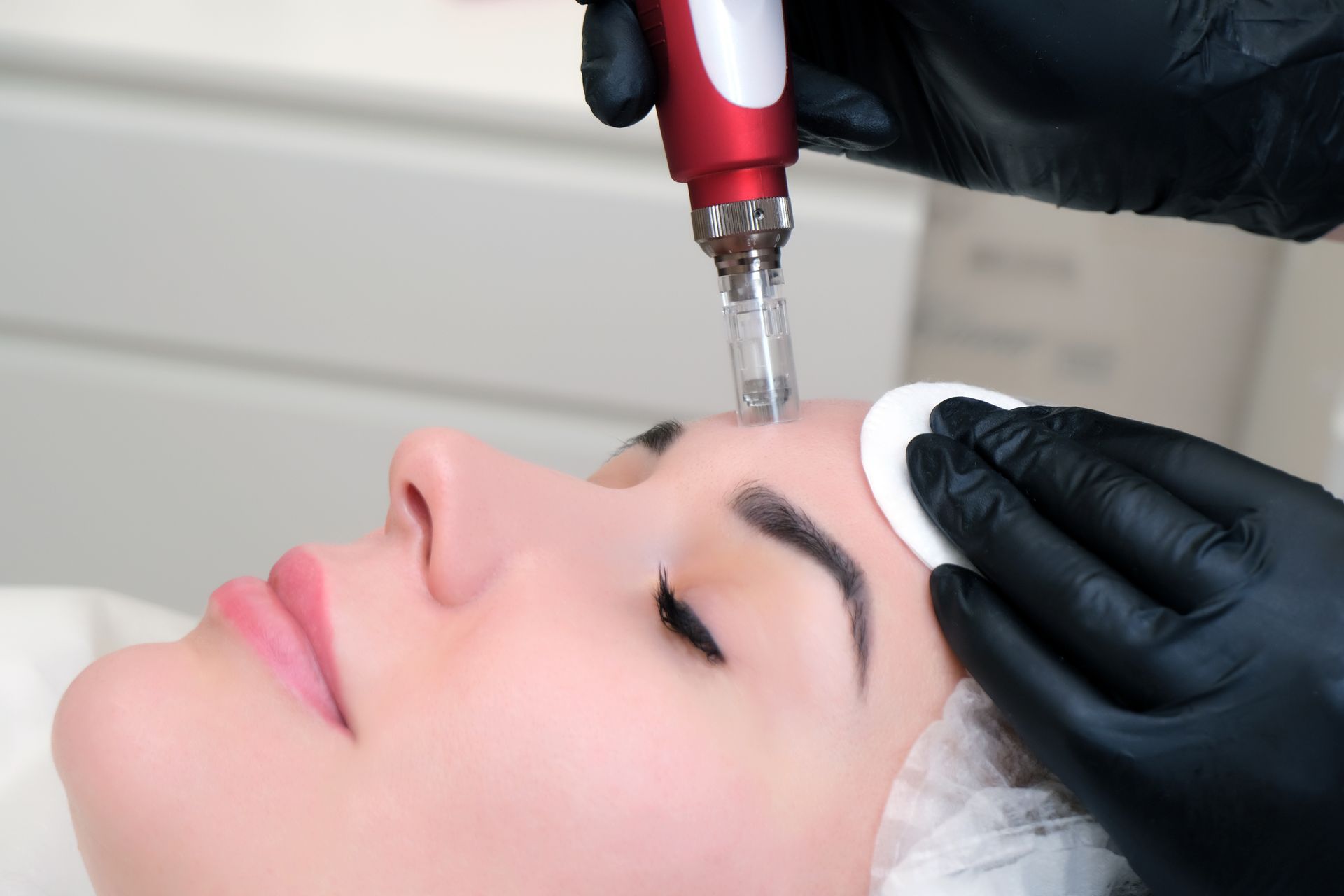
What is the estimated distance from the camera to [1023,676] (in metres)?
0.73

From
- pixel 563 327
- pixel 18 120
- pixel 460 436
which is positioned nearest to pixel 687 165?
pixel 460 436

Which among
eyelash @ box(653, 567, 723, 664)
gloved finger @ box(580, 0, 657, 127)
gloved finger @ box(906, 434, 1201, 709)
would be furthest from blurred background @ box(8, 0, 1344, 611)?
eyelash @ box(653, 567, 723, 664)

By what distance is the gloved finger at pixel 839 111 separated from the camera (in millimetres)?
962

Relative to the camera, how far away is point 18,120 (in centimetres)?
152

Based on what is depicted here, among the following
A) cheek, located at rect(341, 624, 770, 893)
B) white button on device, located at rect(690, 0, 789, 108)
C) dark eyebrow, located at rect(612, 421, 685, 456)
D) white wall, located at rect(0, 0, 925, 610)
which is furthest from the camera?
white wall, located at rect(0, 0, 925, 610)

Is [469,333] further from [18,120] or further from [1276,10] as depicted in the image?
[1276,10]

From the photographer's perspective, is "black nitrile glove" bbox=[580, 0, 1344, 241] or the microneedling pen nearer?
the microneedling pen

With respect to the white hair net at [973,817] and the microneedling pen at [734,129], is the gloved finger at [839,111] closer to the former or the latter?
the microneedling pen at [734,129]

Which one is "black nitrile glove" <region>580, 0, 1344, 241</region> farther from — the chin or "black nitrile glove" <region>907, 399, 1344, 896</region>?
the chin

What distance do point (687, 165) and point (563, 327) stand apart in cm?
73

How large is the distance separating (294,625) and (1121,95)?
0.85 m

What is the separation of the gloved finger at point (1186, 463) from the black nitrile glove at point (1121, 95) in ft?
0.97

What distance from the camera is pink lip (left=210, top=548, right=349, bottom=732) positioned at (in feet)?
2.31

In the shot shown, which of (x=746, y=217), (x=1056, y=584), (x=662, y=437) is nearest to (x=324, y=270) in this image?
(x=662, y=437)
